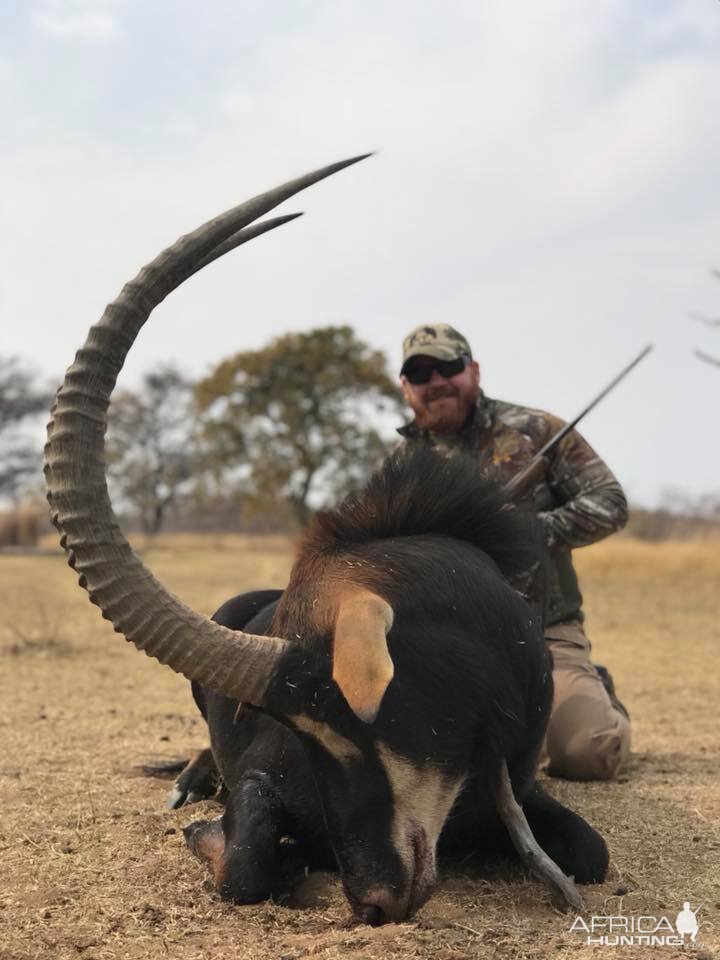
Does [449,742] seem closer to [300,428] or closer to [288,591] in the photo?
[288,591]

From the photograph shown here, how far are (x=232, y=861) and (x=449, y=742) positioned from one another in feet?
3.05

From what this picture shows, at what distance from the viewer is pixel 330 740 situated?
315cm

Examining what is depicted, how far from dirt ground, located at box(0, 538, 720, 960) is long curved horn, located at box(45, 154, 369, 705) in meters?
0.80

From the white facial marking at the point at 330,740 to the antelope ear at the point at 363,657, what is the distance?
0.23 metres

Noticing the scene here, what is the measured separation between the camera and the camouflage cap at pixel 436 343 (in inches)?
228

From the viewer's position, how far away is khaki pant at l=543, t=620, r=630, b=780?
18.8 feet

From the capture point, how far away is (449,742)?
3.25 metres

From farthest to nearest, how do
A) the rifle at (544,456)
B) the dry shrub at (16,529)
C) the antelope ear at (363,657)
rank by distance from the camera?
the dry shrub at (16,529)
the rifle at (544,456)
the antelope ear at (363,657)

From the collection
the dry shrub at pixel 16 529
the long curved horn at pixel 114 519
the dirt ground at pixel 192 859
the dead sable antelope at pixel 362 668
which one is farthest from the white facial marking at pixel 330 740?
the dry shrub at pixel 16 529

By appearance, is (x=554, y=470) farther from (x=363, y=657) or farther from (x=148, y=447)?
(x=148, y=447)

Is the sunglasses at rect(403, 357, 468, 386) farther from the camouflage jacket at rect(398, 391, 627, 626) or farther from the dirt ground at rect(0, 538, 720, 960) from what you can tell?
the dirt ground at rect(0, 538, 720, 960)

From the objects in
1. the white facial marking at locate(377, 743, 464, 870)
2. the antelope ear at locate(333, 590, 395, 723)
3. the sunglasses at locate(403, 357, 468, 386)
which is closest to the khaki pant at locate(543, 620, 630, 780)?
the sunglasses at locate(403, 357, 468, 386)

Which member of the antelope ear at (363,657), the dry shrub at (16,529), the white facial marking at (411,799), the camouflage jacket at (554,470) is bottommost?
the dry shrub at (16,529)

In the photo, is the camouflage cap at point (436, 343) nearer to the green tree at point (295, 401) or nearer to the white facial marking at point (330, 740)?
the white facial marking at point (330, 740)
